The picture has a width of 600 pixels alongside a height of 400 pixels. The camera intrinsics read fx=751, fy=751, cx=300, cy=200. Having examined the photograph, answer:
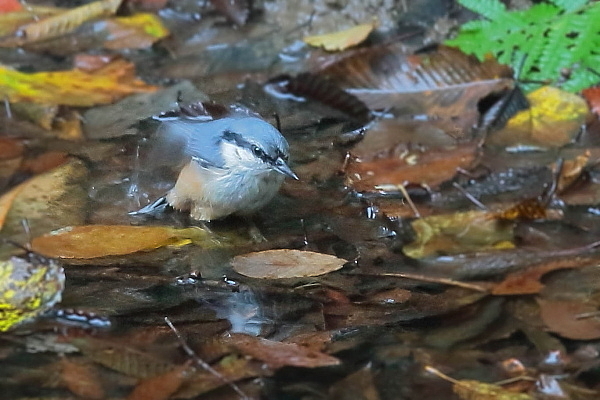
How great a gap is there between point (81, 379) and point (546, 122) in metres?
2.80

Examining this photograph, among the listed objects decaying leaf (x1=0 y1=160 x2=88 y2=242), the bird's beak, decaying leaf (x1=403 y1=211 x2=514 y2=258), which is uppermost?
the bird's beak

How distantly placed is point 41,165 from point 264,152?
107 cm

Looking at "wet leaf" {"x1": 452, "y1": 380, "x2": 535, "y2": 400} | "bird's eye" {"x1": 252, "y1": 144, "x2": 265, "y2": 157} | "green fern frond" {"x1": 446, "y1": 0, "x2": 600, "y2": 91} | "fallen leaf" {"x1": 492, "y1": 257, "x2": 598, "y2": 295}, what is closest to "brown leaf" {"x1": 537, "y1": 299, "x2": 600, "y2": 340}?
"fallen leaf" {"x1": 492, "y1": 257, "x2": 598, "y2": 295}

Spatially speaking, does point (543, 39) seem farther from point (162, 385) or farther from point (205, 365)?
point (162, 385)

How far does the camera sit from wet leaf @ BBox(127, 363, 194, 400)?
200 cm

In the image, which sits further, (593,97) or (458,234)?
(593,97)

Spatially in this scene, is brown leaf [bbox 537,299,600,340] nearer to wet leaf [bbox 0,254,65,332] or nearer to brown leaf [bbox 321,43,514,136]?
wet leaf [bbox 0,254,65,332]

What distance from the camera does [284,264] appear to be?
8.96 feet

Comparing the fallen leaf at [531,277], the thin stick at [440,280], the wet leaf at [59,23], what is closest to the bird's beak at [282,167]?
the thin stick at [440,280]

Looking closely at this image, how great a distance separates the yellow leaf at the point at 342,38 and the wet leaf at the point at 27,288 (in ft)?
9.53

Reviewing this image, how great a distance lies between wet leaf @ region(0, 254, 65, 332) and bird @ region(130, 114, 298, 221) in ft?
2.92

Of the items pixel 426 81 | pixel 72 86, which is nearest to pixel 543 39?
pixel 426 81

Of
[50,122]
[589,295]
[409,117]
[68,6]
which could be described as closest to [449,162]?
[409,117]

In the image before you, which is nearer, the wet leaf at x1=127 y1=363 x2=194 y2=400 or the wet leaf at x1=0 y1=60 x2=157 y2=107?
the wet leaf at x1=127 y1=363 x2=194 y2=400
